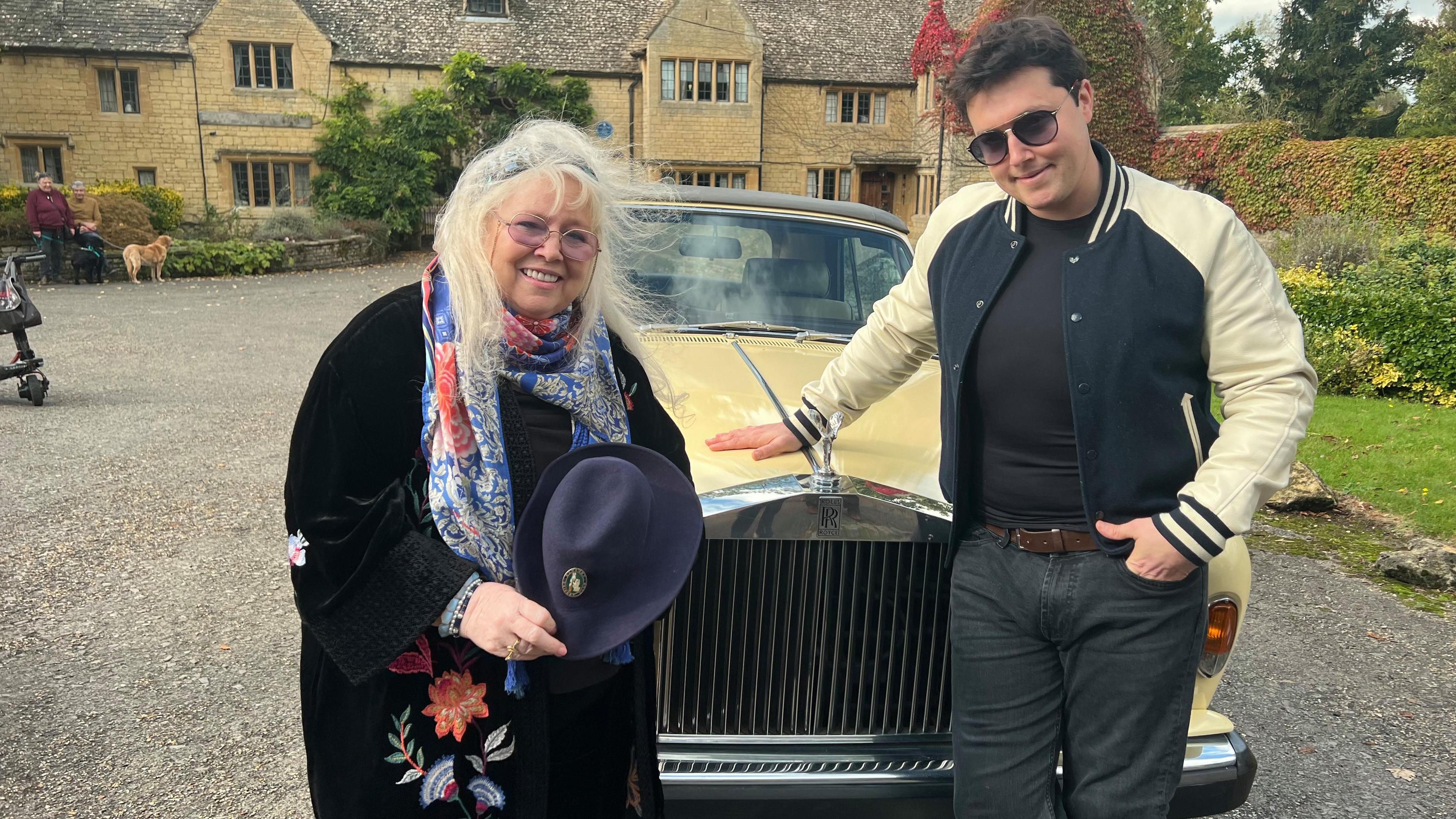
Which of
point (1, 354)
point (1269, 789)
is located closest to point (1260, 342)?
point (1269, 789)

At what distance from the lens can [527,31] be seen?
3216 cm

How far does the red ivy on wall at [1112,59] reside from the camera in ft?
74.6

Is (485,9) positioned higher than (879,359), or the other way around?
(485,9)

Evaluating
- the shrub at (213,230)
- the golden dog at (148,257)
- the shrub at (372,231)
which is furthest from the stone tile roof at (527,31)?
the golden dog at (148,257)

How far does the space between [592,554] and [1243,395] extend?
140 centimetres

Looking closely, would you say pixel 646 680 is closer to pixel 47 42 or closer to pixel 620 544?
pixel 620 544

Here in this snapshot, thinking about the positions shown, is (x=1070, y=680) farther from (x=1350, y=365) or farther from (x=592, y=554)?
(x=1350, y=365)

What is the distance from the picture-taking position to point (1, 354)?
439 inches

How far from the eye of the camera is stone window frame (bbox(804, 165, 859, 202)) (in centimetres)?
3447

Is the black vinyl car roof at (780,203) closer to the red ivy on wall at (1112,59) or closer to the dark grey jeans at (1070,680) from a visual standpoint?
the dark grey jeans at (1070,680)

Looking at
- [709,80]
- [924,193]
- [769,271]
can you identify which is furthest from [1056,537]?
[924,193]

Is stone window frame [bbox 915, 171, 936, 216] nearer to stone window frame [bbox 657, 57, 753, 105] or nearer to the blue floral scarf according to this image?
stone window frame [bbox 657, 57, 753, 105]

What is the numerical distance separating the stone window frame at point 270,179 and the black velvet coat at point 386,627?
100 ft

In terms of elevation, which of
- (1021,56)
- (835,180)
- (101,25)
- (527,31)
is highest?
(527,31)
